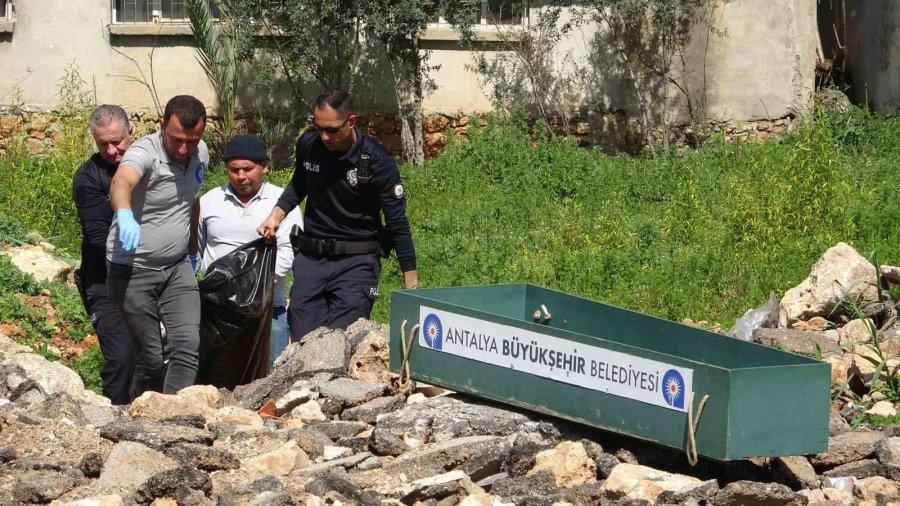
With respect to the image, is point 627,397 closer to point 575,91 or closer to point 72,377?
point 72,377

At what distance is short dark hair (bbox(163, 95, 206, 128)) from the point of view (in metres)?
6.58

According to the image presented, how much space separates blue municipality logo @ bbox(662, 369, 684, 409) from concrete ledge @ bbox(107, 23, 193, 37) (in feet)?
36.3

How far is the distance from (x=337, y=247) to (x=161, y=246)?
1.05m

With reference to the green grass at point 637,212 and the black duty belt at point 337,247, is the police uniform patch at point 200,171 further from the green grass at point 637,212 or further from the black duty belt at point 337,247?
the green grass at point 637,212

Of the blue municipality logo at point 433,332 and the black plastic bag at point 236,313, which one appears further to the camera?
the black plastic bag at point 236,313

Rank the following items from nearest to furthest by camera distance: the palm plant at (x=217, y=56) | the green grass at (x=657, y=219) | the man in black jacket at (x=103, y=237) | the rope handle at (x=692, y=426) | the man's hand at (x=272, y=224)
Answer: the rope handle at (x=692, y=426) < the man in black jacket at (x=103, y=237) < the man's hand at (x=272, y=224) < the green grass at (x=657, y=219) < the palm plant at (x=217, y=56)

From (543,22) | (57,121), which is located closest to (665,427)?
(543,22)

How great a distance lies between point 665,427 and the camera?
218 inches

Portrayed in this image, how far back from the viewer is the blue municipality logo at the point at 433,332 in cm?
634

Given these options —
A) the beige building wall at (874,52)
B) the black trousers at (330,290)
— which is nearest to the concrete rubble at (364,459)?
the black trousers at (330,290)

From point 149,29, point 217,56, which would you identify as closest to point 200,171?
point 217,56

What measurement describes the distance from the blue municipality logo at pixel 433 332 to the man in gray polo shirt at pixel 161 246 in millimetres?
1430

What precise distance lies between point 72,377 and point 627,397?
3.26 meters

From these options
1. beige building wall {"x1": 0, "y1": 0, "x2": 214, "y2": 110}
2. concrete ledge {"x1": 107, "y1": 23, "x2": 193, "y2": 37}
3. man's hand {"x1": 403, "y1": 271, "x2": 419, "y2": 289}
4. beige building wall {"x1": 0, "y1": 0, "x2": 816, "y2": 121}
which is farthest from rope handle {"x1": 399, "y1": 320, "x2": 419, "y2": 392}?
concrete ledge {"x1": 107, "y1": 23, "x2": 193, "y2": 37}
